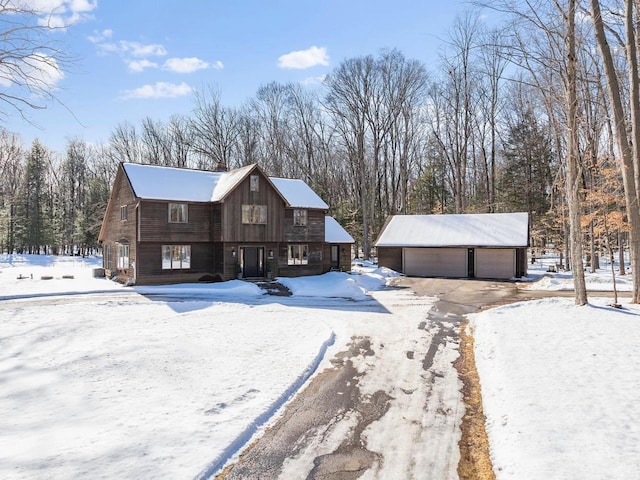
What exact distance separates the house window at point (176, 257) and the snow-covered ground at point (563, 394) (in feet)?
59.7

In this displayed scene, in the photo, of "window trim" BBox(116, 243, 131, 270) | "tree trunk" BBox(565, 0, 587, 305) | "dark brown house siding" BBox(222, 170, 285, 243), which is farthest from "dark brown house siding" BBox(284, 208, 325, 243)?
"tree trunk" BBox(565, 0, 587, 305)

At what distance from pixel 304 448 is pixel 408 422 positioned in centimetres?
190

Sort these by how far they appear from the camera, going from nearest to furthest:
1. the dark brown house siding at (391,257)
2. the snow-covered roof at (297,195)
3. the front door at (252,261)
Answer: the front door at (252,261)
the snow-covered roof at (297,195)
the dark brown house siding at (391,257)

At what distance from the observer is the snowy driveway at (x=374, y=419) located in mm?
5746

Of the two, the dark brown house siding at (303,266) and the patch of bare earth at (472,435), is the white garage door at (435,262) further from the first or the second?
the patch of bare earth at (472,435)

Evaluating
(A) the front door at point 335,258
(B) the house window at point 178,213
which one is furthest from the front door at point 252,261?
(A) the front door at point 335,258

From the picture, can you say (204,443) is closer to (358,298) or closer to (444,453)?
(444,453)

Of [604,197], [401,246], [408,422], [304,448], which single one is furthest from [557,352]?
[401,246]

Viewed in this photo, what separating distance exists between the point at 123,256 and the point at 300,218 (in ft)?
37.9

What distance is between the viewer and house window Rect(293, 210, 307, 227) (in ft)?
98.6

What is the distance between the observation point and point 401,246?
34281 millimetres

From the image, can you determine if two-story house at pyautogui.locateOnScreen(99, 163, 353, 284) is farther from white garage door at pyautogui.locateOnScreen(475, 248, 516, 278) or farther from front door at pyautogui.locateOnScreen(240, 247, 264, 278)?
white garage door at pyautogui.locateOnScreen(475, 248, 516, 278)

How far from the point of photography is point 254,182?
91.1 ft

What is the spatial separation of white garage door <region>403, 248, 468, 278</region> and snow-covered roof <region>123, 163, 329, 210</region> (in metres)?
8.68
